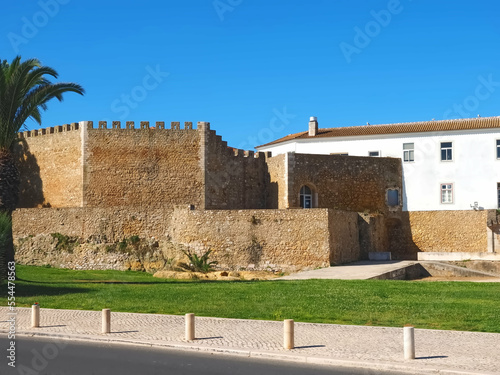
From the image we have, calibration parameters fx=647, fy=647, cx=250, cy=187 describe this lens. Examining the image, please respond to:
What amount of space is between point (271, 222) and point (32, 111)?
12.1m

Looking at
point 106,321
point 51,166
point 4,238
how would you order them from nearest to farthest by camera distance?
point 106,321 → point 4,238 → point 51,166

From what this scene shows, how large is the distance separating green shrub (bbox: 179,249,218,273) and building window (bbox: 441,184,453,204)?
15.5m

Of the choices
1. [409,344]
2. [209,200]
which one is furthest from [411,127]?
[409,344]

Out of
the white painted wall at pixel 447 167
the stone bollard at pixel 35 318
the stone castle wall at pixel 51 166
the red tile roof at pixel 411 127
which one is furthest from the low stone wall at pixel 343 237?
the stone bollard at pixel 35 318

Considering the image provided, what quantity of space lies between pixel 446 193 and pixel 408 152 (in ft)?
11.0

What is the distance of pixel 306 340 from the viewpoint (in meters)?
11.7

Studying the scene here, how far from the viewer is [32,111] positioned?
80.0 feet

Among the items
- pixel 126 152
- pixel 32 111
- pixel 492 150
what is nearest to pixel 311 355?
pixel 32 111

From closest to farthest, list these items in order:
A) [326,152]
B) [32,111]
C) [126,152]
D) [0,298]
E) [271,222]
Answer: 1. [0,298]
2. [32,111]
3. [271,222]
4. [126,152]
5. [326,152]

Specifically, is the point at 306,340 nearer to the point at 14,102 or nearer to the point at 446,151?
the point at 14,102

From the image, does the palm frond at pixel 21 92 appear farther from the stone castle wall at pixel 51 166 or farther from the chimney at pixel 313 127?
the chimney at pixel 313 127

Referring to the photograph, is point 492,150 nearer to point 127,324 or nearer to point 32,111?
point 32,111

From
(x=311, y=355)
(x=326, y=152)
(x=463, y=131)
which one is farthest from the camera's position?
(x=326, y=152)

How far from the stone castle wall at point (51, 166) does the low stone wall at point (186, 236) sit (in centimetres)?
244
